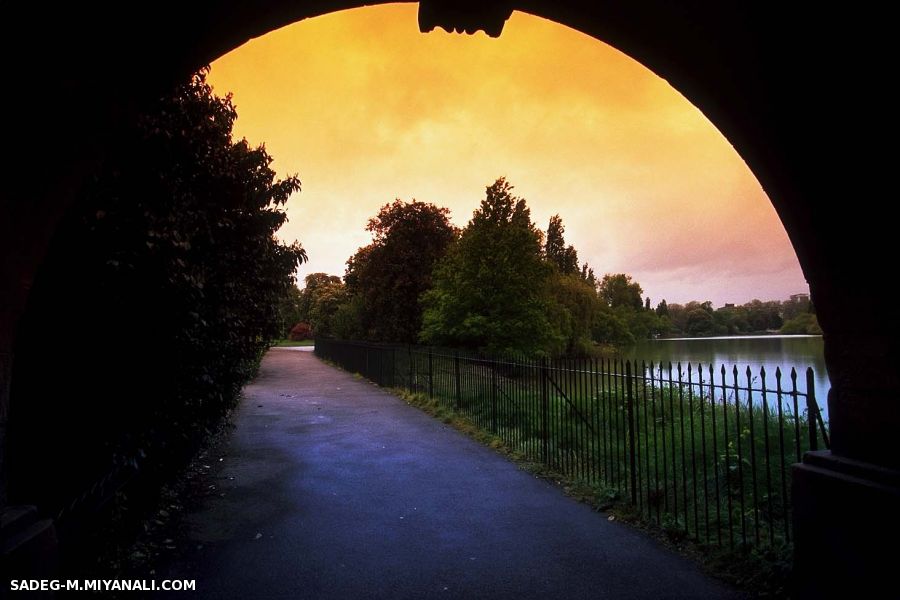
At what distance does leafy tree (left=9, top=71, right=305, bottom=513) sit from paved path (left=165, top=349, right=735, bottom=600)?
114cm

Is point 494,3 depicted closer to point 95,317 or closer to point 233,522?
point 95,317

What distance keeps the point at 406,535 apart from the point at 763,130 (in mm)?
4054

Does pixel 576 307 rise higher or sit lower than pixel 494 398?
higher

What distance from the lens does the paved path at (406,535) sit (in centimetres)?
368

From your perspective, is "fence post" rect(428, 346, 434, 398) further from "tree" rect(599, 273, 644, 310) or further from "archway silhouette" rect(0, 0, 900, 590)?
"tree" rect(599, 273, 644, 310)

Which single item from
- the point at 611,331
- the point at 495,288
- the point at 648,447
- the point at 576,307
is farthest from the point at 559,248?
the point at 648,447

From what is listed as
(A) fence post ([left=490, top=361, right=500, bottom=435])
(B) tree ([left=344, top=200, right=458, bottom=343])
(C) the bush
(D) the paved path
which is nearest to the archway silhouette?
(D) the paved path

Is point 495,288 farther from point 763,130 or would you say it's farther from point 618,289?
point 618,289

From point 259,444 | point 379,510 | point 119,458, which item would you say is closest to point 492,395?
point 259,444

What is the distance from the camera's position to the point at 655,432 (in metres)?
5.71

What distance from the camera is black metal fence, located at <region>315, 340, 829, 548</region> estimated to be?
4.39m

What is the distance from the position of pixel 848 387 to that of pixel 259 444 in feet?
25.8

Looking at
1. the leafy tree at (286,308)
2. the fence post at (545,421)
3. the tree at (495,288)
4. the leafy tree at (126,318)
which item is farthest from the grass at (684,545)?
the tree at (495,288)

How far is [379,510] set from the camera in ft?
17.3
